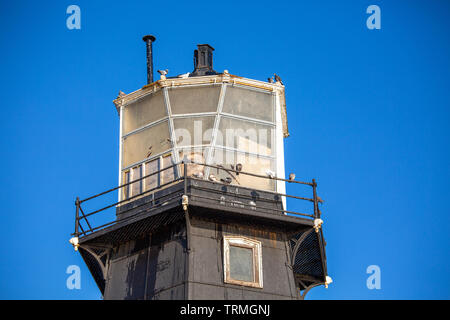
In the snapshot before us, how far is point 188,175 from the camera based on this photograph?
104 ft

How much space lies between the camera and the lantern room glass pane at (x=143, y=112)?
33406mm

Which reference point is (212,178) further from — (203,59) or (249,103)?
(203,59)

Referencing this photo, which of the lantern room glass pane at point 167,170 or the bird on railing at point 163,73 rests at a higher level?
the bird on railing at point 163,73

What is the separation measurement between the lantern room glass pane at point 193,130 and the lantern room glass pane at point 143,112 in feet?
2.57

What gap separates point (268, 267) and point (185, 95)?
261 inches

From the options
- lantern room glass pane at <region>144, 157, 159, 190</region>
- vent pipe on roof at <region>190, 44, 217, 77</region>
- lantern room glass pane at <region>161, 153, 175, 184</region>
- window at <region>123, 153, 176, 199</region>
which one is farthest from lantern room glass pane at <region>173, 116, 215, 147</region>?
vent pipe on roof at <region>190, 44, 217, 77</region>

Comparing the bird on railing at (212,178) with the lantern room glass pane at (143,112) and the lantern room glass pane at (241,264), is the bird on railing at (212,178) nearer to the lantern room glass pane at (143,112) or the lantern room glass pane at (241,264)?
the lantern room glass pane at (241,264)

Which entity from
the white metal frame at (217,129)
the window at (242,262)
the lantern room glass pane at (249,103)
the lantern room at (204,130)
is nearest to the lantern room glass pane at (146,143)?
the lantern room at (204,130)

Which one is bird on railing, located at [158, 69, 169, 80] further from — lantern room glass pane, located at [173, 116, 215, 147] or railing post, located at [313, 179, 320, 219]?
railing post, located at [313, 179, 320, 219]

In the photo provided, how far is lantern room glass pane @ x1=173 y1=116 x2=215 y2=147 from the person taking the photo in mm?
32375

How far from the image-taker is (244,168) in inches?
1273

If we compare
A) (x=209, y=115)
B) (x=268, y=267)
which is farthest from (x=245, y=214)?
(x=209, y=115)

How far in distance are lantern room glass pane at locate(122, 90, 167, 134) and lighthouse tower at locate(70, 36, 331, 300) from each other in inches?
1.4

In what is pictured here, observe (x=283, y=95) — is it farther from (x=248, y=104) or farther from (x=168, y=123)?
(x=168, y=123)
